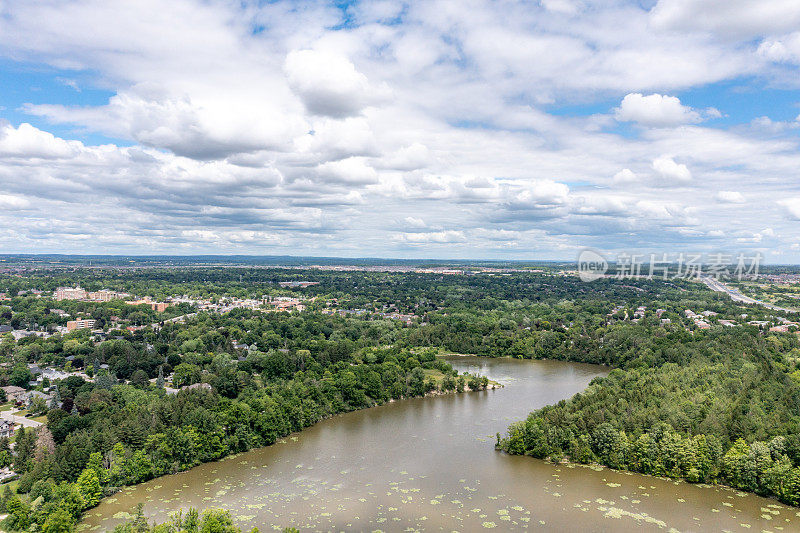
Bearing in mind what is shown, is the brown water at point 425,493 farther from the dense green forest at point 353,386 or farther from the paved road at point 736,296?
the paved road at point 736,296

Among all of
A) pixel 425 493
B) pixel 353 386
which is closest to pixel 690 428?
pixel 425 493

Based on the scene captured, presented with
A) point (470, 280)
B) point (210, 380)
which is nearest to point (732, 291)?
point (470, 280)

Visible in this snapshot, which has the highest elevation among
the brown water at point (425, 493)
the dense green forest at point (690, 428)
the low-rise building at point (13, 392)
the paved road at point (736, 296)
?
the paved road at point (736, 296)

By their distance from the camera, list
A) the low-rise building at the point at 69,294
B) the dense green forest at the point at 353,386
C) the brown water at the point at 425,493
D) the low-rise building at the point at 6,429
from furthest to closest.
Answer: the low-rise building at the point at 69,294 → the low-rise building at the point at 6,429 → the dense green forest at the point at 353,386 → the brown water at the point at 425,493

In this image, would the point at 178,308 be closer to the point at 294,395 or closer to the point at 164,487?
the point at 294,395

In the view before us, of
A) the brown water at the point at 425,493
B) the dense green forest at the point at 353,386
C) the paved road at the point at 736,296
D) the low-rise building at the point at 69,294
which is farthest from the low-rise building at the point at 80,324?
the paved road at the point at 736,296
